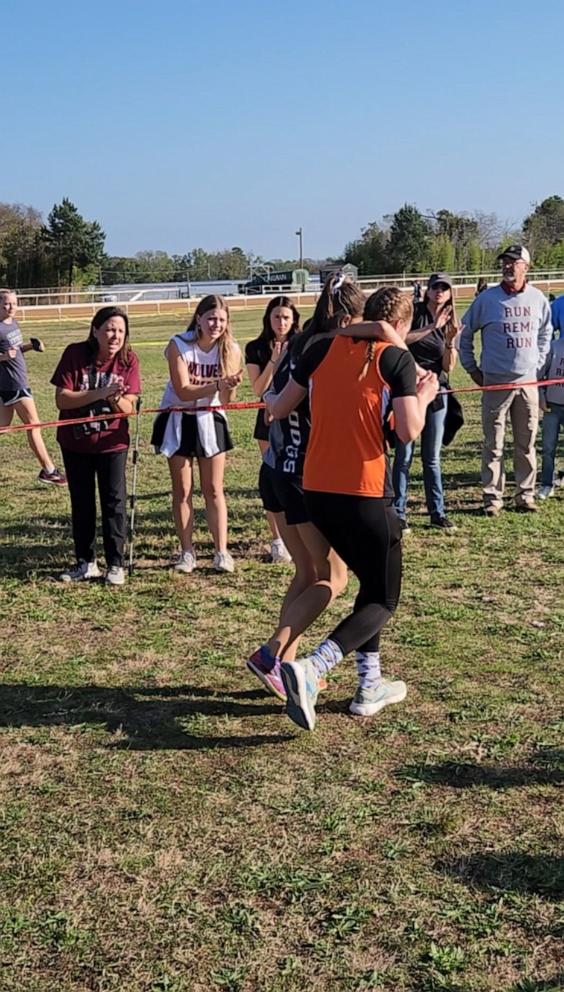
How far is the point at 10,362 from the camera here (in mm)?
9281

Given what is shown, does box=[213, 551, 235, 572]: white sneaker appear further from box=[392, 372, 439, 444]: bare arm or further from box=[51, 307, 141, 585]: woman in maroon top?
box=[392, 372, 439, 444]: bare arm

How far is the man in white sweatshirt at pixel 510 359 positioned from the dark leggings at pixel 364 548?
4.05 m

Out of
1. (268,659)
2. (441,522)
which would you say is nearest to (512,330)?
(441,522)

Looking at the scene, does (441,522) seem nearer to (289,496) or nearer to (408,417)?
(289,496)

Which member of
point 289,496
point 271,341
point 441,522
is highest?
point 271,341

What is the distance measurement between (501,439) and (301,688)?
183 inches

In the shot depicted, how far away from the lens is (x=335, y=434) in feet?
12.4

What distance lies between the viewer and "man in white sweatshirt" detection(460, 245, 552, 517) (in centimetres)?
771

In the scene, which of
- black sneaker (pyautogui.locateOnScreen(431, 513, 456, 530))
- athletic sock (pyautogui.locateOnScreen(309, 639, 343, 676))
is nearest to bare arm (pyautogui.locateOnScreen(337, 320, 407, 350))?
athletic sock (pyautogui.locateOnScreen(309, 639, 343, 676))

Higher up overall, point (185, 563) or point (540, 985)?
point (185, 563)

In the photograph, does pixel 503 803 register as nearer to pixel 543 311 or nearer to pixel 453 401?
pixel 453 401

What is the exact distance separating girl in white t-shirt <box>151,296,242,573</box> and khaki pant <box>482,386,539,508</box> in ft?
8.23

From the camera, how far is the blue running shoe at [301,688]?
12.4 feet

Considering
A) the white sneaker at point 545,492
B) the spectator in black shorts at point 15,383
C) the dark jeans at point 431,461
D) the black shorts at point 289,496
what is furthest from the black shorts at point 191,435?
the white sneaker at point 545,492
